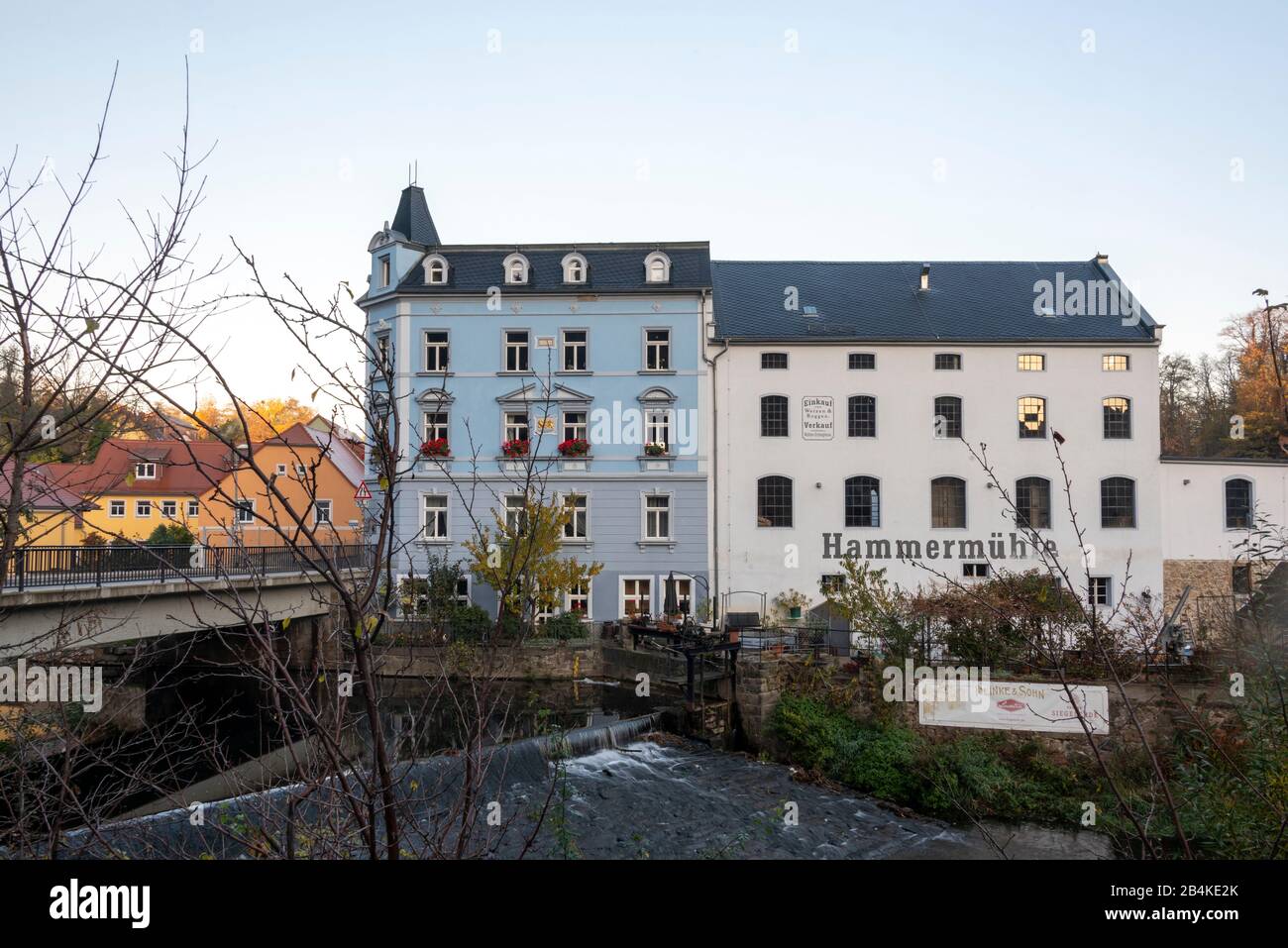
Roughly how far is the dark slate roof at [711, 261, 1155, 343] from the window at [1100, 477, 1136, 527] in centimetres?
448

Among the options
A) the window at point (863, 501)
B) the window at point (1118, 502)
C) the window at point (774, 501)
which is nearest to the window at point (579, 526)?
the window at point (774, 501)

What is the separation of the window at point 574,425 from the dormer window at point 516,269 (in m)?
4.55

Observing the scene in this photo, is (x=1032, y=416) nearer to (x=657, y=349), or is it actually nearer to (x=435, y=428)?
(x=657, y=349)

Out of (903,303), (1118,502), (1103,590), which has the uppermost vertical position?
(903,303)

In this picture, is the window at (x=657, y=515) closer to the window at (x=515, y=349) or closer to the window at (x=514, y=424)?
the window at (x=514, y=424)

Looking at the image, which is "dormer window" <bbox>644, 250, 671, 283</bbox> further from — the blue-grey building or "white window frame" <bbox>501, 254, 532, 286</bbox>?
"white window frame" <bbox>501, 254, 532, 286</bbox>

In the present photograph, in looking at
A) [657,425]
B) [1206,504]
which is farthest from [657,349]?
[1206,504]

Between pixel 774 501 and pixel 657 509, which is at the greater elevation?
pixel 774 501

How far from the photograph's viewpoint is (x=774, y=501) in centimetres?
2747

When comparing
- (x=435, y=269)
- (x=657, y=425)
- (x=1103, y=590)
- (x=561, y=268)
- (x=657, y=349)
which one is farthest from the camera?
(x=561, y=268)

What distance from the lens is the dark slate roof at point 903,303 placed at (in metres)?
28.1

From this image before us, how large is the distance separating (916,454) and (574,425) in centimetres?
1076
